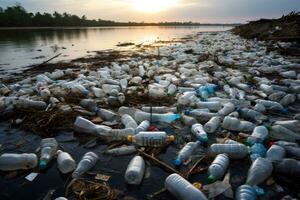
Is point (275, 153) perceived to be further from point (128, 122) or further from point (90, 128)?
point (90, 128)

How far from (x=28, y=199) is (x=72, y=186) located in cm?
49

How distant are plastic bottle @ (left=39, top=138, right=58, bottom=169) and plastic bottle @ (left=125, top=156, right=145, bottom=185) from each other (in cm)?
115

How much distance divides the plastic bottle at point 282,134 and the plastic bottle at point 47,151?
11.3 feet

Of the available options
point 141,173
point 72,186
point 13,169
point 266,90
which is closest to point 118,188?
point 141,173

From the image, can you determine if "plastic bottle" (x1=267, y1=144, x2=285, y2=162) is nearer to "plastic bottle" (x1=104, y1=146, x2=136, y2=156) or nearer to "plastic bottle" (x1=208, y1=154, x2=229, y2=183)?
"plastic bottle" (x1=208, y1=154, x2=229, y2=183)

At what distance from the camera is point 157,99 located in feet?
18.7

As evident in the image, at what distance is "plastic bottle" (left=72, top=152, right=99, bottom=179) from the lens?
2968mm

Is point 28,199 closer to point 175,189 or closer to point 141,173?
point 141,173

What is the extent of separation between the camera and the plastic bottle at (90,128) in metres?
4.04

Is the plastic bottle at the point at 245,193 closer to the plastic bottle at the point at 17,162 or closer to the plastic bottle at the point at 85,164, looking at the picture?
the plastic bottle at the point at 85,164

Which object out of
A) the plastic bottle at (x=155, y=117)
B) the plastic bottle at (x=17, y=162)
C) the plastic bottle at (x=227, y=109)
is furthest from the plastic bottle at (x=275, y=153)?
the plastic bottle at (x=17, y=162)

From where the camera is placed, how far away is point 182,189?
2477mm

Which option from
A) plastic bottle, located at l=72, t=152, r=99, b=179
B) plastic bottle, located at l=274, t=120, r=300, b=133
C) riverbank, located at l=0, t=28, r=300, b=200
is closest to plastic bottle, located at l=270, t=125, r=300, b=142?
riverbank, located at l=0, t=28, r=300, b=200

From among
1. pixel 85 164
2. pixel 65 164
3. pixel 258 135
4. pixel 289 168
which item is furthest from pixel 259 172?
pixel 65 164
